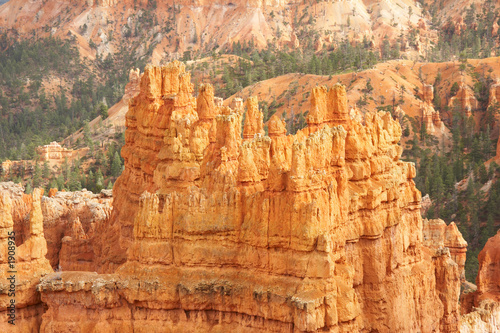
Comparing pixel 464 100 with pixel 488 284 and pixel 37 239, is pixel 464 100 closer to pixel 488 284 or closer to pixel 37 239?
pixel 488 284

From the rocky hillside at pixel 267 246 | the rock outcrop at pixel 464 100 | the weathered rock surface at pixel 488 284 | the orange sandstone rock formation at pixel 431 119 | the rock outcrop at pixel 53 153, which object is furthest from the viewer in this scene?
the rock outcrop at pixel 464 100

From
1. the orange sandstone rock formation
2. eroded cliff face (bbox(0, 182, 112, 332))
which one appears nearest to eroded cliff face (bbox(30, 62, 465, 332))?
eroded cliff face (bbox(0, 182, 112, 332))

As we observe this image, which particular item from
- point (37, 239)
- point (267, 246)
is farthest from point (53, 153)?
point (267, 246)

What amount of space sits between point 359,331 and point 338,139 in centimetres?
801

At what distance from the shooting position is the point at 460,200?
100438 millimetres

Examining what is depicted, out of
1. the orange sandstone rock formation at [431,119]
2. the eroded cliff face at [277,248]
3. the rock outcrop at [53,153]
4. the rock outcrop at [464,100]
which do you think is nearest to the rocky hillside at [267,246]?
the eroded cliff face at [277,248]

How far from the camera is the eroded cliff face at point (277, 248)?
3241 centimetres

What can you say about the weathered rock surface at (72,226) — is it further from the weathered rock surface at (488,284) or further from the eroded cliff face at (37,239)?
the weathered rock surface at (488,284)

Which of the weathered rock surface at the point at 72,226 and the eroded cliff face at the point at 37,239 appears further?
the weathered rock surface at the point at 72,226

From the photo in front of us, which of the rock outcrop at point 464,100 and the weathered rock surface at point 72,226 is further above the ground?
the rock outcrop at point 464,100

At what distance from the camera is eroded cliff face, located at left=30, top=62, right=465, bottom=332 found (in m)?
32.4

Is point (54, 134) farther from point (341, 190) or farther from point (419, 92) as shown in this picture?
point (341, 190)

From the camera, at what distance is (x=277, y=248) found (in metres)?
33.0

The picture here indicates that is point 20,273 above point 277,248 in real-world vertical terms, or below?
below
